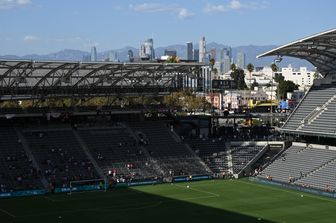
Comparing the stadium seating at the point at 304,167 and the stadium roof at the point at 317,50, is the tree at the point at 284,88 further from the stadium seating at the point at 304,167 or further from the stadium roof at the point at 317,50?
the stadium seating at the point at 304,167

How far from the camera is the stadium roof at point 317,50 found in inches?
2232

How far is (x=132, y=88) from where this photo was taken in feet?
224

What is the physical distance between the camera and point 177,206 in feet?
159

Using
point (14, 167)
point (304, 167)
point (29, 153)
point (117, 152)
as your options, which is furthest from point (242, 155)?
point (14, 167)

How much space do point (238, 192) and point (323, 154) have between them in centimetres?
1223

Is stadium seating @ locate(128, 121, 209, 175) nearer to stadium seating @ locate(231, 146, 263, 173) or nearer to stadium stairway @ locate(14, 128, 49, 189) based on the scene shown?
stadium seating @ locate(231, 146, 263, 173)

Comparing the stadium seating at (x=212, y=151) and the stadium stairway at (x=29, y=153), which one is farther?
the stadium seating at (x=212, y=151)

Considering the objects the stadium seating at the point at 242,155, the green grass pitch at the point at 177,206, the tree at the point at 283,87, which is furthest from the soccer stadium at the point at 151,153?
the tree at the point at 283,87

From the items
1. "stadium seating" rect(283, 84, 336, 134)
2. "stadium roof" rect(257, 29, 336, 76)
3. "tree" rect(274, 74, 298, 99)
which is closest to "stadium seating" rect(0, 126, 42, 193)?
"stadium roof" rect(257, 29, 336, 76)

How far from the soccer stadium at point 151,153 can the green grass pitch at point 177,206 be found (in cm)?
9

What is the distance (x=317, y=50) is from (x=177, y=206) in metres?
25.5

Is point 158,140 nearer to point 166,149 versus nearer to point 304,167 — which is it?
point 166,149

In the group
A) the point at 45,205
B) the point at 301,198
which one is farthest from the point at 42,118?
the point at 301,198

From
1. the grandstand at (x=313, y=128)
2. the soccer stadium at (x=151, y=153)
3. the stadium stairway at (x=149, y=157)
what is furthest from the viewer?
the stadium stairway at (x=149, y=157)
